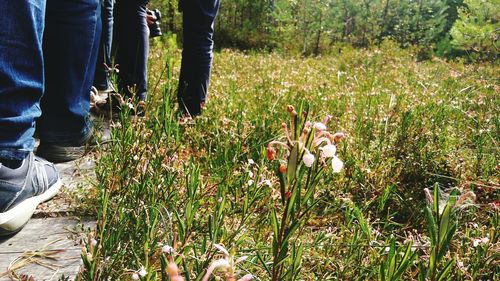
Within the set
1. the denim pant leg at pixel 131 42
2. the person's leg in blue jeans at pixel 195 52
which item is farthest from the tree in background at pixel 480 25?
the denim pant leg at pixel 131 42

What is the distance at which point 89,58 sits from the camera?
8.19 feet

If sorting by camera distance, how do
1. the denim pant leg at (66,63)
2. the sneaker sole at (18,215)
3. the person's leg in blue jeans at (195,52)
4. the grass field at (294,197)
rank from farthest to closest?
1. the person's leg in blue jeans at (195,52)
2. the denim pant leg at (66,63)
3. the sneaker sole at (18,215)
4. the grass field at (294,197)

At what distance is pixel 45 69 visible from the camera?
2395 millimetres

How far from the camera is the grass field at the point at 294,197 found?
1087 mm

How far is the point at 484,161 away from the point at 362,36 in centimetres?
2918

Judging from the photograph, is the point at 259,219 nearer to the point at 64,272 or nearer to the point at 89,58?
the point at 64,272

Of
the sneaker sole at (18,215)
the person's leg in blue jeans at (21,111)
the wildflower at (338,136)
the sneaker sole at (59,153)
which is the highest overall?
the wildflower at (338,136)

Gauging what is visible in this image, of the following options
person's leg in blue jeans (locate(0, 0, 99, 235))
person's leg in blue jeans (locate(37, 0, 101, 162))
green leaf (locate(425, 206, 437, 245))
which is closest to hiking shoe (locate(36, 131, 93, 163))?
person's leg in blue jeans (locate(37, 0, 101, 162))

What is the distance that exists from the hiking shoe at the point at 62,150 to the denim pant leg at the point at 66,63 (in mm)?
29

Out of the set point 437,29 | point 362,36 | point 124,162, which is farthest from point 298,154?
point 437,29

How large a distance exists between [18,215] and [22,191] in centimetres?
13

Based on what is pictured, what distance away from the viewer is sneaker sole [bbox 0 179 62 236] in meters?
1.61

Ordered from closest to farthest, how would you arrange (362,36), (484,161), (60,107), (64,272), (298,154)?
(298,154) → (64,272) → (60,107) → (484,161) → (362,36)

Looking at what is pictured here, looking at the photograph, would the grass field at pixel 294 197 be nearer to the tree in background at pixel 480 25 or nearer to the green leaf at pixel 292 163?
the green leaf at pixel 292 163
